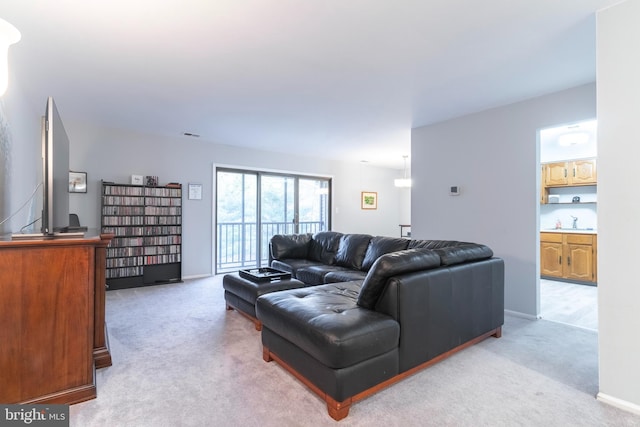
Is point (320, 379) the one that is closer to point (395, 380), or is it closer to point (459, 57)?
point (395, 380)

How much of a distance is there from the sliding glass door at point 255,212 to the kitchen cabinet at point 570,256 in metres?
4.26

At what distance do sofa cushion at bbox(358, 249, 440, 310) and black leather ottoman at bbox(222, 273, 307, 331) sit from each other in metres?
1.17

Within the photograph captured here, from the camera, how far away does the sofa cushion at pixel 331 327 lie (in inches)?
65.0

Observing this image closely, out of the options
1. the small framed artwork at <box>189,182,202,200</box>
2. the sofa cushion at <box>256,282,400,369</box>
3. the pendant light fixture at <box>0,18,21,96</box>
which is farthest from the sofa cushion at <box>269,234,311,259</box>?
the pendant light fixture at <box>0,18,21,96</box>

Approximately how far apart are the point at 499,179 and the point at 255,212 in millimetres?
4112

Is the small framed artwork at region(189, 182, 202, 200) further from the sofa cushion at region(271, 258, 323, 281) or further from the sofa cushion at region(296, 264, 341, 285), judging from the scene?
the sofa cushion at region(296, 264, 341, 285)

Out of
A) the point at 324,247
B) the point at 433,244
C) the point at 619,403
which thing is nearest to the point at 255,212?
the point at 324,247

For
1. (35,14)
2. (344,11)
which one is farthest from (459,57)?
(35,14)

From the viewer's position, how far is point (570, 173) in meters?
5.09

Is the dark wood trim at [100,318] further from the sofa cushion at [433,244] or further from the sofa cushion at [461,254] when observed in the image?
the sofa cushion at [433,244]

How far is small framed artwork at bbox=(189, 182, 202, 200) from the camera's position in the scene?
5219 millimetres

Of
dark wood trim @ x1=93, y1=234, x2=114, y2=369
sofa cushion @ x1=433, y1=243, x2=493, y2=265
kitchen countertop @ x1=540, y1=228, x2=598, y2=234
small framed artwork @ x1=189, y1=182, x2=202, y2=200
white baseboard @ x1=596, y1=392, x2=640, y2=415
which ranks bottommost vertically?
white baseboard @ x1=596, y1=392, x2=640, y2=415

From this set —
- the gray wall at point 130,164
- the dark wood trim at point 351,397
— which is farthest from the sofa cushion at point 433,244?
the gray wall at point 130,164

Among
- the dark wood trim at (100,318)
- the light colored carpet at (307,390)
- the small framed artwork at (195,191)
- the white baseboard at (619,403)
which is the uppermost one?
the small framed artwork at (195,191)
